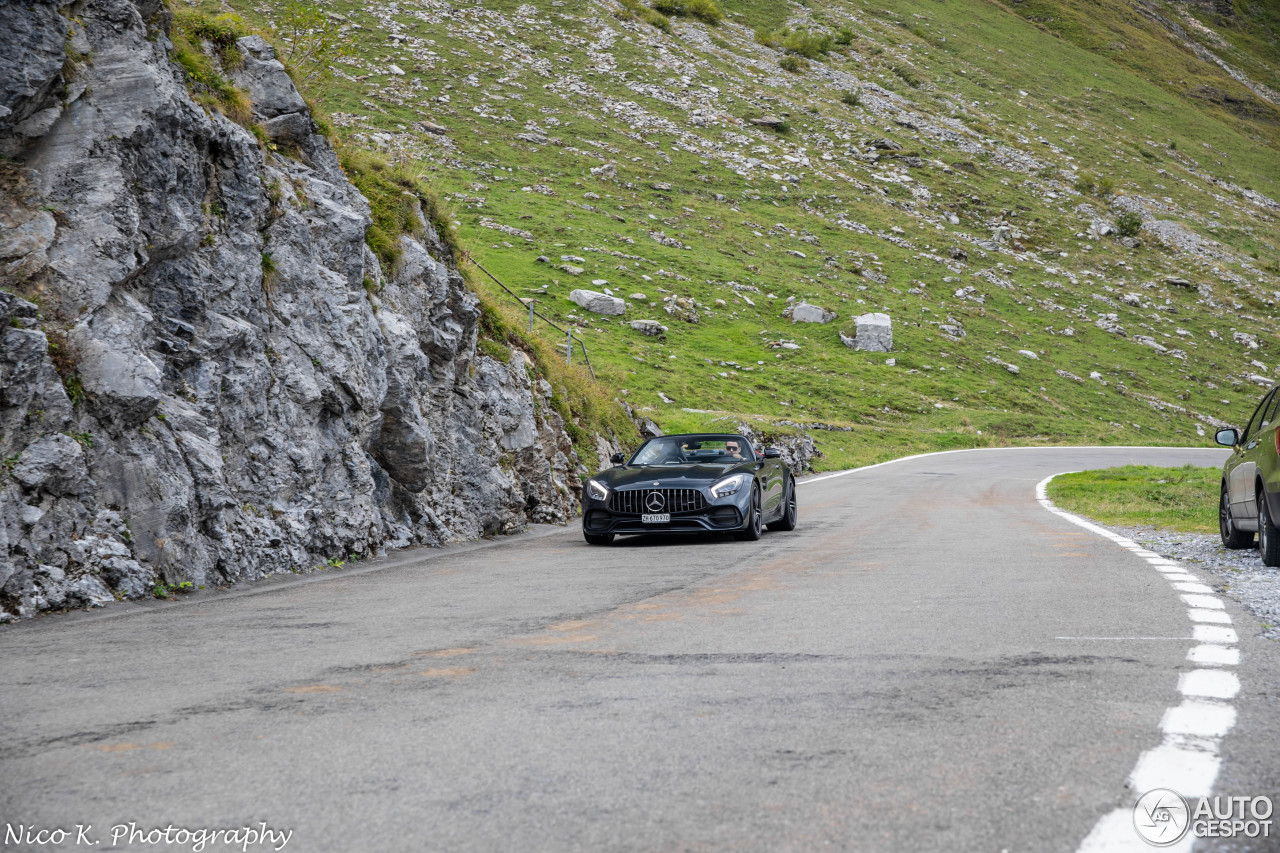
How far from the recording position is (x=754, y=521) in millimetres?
13664

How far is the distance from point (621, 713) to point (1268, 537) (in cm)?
740

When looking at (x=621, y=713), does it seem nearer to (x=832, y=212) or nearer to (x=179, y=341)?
(x=179, y=341)

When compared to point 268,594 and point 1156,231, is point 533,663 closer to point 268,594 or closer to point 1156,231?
point 268,594

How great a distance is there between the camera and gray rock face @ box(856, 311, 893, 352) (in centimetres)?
5714

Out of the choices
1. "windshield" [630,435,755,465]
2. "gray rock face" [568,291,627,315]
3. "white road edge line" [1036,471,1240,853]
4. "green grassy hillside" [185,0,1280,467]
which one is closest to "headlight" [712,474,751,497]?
"windshield" [630,435,755,465]

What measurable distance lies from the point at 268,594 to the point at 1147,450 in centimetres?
4305

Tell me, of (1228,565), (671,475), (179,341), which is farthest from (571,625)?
(671,475)

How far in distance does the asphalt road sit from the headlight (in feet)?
13.2

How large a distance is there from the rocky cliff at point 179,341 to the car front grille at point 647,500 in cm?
245

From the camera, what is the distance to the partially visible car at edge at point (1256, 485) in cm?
901

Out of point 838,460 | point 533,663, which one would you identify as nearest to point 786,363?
point 838,460

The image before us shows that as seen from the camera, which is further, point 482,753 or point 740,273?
point 740,273

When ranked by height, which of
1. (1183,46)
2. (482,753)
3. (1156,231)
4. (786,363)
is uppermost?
(1183,46)

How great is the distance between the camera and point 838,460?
121 ft
